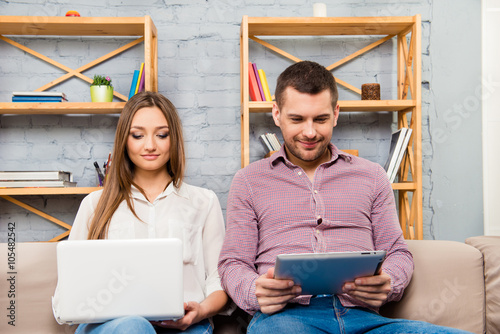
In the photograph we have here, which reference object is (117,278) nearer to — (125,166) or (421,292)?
(125,166)

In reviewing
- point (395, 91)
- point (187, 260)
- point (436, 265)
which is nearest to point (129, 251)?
A: point (187, 260)

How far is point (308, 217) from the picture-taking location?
1495 mm

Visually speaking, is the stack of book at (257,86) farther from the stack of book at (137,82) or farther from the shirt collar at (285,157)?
the shirt collar at (285,157)

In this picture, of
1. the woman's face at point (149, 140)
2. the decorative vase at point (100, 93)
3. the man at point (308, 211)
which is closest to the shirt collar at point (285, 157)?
the man at point (308, 211)

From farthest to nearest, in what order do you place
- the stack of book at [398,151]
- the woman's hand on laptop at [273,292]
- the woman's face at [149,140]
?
the stack of book at [398,151] → the woman's face at [149,140] → the woman's hand on laptop at [273,292]

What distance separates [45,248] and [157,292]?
1.82 ft

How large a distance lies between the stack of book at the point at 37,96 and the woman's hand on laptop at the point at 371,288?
1.57 meters

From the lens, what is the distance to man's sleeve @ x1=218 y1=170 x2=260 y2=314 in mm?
1360

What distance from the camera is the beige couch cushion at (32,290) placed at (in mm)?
1477

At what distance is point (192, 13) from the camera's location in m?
2.40

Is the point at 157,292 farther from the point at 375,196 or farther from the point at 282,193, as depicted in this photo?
the point at 375,196

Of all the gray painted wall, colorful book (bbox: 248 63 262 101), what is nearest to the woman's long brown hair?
colorful book (bbox: 248 63 262 101)

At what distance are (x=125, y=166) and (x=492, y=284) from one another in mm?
1241

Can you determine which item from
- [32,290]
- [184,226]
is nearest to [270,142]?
[184,226]
